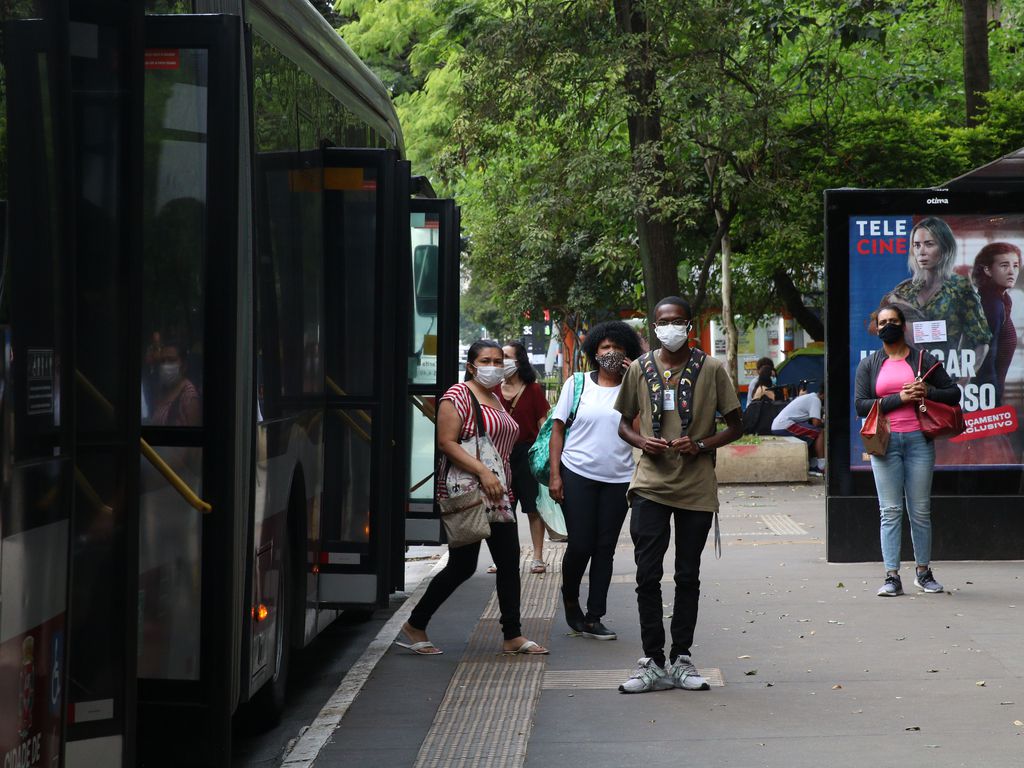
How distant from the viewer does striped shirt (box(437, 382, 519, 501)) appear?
25.5 feet

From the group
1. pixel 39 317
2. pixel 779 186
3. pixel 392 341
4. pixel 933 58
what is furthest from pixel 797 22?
pixel 39 317

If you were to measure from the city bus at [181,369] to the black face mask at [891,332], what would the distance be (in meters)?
3.37

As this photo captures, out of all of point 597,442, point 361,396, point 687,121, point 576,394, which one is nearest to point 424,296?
point 576,394

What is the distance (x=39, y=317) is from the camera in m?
3.34

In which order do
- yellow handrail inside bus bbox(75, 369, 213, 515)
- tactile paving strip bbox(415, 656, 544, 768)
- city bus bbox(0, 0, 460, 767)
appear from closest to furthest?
city bus bbox(0, 0, 460, 767), yellow handrail inside bus bbox(75, 369, 213, 515), tactile paving strip bbox(415, 656, 544, 768)

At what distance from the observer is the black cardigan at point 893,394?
9484 millimetres

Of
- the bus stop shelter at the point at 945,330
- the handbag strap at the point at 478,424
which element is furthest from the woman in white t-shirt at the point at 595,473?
the bus stop shelter at the point at 945,330

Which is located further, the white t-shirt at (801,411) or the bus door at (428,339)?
the white t-shirt at (801,411)

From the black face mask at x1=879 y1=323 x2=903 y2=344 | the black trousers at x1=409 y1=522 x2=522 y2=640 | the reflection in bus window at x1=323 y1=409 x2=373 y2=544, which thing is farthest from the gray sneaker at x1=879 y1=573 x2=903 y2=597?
the reflection in bus window at x1=323 y1=409 x2=373 y2=544

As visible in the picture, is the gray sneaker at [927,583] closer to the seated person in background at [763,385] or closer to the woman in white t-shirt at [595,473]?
the woman in white t-shirt at [595,473]

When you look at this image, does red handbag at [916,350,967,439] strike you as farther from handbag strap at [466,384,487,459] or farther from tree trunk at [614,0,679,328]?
tree trunk at [614,0,679,328]

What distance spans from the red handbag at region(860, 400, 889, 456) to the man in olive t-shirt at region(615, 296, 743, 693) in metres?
2.73

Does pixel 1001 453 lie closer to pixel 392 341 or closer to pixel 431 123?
pixel 392 341

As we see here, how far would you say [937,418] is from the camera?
31.2 ft
